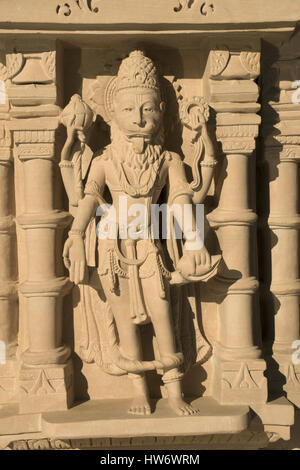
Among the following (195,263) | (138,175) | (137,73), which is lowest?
(195,263)

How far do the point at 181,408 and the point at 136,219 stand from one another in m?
1.18

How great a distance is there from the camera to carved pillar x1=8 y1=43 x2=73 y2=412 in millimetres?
3039

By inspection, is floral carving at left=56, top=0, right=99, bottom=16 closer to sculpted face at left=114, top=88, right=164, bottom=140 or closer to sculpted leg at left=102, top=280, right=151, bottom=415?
sculpted face at left=114, top=88, right=164, bottom=140

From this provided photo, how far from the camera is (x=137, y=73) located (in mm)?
2973

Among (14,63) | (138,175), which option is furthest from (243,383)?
(14,63)

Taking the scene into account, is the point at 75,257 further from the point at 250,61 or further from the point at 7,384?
the point at 250,61

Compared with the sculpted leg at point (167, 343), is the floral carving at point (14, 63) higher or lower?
higher

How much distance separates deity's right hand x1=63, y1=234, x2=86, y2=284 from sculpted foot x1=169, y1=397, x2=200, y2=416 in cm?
95

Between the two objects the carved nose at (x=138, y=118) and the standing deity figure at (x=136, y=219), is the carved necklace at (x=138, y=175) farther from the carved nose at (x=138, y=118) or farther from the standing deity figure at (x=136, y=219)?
the carved nose at (x=138, y=118)

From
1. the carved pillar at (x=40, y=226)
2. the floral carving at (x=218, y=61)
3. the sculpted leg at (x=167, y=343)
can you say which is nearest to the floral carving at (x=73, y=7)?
the carved pillar at (x=40, y=226)

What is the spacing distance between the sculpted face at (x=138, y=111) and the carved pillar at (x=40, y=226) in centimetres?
41

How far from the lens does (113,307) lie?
3.13 m

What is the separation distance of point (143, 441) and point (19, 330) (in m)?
1.09

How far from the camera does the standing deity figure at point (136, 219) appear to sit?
299 cm
